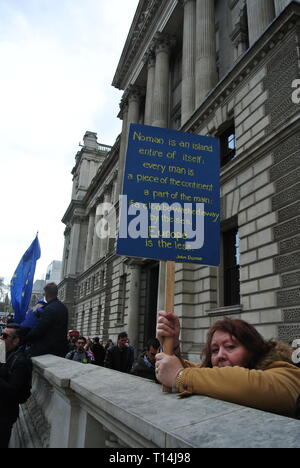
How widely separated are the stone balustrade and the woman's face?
460 mm

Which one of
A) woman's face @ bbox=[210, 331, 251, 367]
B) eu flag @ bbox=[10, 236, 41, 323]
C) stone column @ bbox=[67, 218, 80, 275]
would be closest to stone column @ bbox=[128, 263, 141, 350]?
eu flag @ bbox=[10, 236, 41, 323]

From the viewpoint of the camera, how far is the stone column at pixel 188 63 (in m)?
16.8

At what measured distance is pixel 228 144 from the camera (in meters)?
13.6

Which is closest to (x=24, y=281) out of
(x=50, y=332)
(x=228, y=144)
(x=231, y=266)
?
(x=50, y=332)

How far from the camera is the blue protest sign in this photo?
9.73 ft

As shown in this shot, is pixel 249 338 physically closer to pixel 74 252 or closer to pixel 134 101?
pixel 134 101

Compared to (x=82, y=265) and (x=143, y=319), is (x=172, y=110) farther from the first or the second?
(x=82, y=265)

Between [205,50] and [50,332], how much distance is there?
15829mm

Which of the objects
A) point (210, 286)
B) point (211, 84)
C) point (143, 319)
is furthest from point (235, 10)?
point (143, 319)

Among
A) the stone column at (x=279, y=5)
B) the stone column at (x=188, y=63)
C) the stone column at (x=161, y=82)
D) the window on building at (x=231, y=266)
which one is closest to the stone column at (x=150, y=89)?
the stone column at (x=161, y=82)

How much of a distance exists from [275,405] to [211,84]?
1619cm

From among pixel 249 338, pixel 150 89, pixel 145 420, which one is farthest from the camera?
pixel 150 89

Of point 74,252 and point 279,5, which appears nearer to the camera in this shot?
point 279,5

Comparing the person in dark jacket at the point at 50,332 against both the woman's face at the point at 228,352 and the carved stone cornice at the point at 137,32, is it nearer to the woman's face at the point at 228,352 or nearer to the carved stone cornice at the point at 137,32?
the woman's face at the point at 228,352
